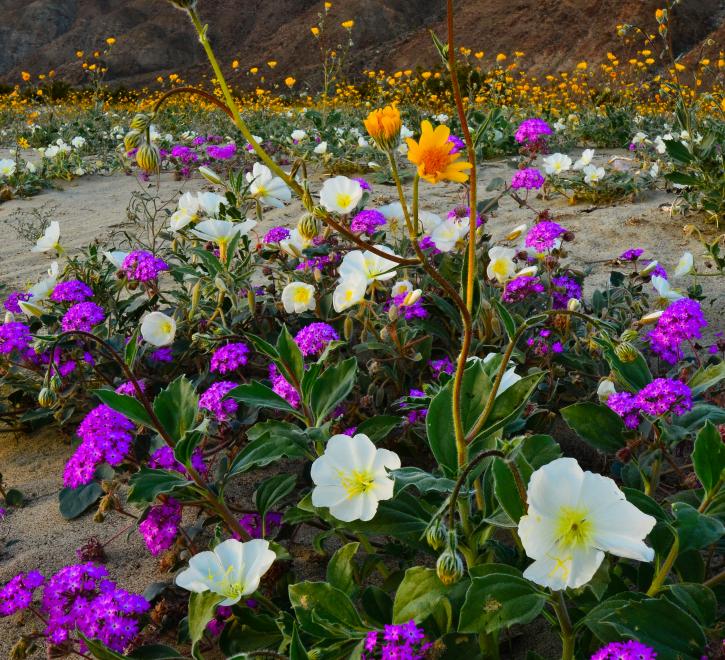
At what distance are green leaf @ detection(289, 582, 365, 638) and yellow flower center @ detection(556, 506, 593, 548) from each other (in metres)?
0.40

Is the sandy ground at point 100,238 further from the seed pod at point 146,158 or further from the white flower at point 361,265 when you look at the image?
the seed pod at point 146,158

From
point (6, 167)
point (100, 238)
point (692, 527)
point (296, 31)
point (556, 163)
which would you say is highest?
point (692, 527)

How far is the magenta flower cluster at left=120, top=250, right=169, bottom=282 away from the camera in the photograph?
7.54ft

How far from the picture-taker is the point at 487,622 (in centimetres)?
105

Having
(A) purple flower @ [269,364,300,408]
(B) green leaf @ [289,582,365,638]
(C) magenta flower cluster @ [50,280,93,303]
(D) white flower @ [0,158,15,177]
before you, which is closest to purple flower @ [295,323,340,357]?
(A) purple flower @ [269,364,300,408]

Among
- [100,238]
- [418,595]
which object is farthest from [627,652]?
[100,238]

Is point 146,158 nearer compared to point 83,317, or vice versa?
point 146,158

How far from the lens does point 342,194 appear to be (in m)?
2.14

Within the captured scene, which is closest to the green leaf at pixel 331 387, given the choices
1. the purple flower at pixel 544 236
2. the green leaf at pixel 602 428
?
the green leaf at pixel 602 428

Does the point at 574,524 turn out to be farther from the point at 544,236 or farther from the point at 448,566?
the point at 544,236

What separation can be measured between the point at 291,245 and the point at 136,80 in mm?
34945

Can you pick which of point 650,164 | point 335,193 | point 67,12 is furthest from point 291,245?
point 67,12

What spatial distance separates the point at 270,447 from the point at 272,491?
13 centimetres

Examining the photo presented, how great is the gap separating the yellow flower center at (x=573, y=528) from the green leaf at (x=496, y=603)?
161 mm
